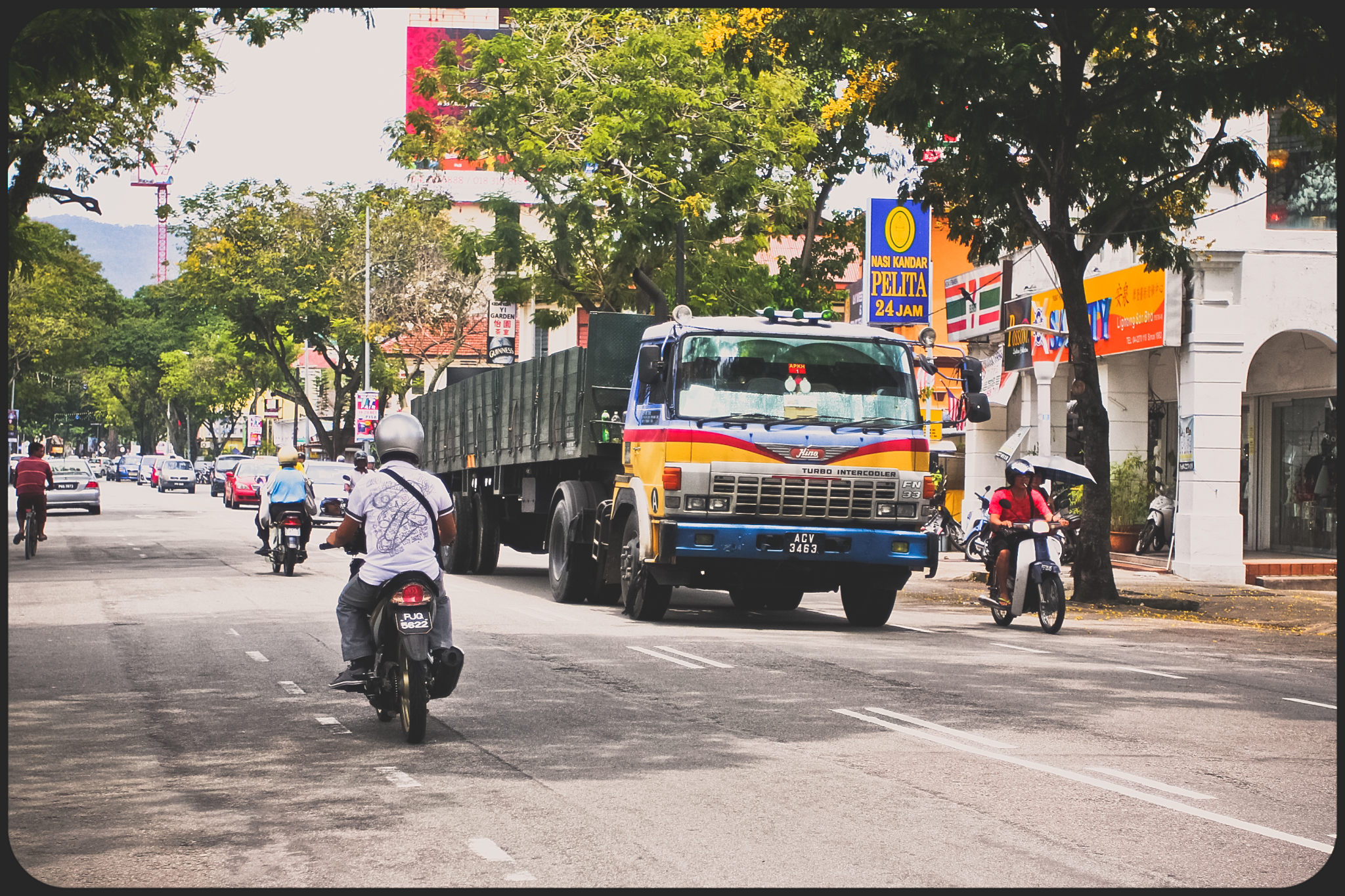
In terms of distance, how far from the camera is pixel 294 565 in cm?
2452

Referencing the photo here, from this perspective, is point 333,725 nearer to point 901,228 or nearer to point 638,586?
point 638,586

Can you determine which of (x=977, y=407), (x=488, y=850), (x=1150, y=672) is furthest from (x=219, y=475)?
(x=488, y=850)

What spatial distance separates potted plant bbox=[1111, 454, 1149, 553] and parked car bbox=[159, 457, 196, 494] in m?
57.4

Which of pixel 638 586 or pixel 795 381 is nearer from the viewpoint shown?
pixel 795 381

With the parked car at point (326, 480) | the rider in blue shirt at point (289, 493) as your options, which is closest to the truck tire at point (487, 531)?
the rider in blue shirt at point (289, 493)

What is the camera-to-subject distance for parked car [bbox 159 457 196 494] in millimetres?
76312

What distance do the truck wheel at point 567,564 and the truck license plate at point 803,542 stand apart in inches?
142

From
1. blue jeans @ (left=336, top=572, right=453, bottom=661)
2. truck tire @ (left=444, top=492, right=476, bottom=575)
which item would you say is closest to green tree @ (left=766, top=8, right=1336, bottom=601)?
truck tire @ (left=444, top=492, right=476, bottom=575)

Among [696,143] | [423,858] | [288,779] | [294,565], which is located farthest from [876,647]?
[696,143]

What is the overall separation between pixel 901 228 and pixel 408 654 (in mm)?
21295

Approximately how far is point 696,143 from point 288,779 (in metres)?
24.7

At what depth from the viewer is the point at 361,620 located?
908cm

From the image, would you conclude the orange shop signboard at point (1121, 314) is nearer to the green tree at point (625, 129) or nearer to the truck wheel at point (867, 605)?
the green tree at point (625, 129)

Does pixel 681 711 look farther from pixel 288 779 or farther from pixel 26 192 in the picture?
pixel 26 192
